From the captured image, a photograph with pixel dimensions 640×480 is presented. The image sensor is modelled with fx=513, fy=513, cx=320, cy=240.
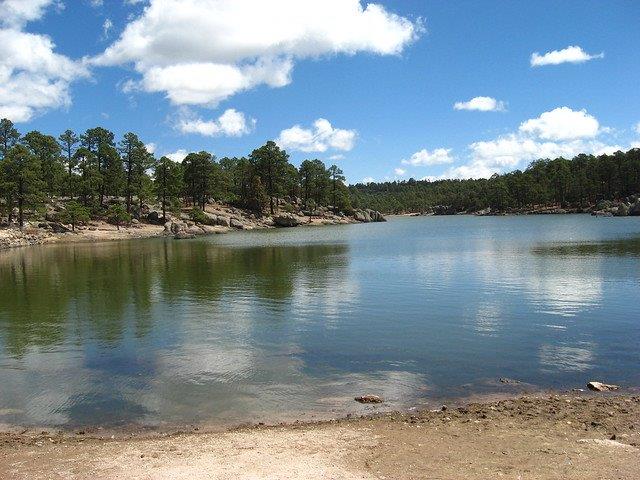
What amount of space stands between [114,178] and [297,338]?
343 ft

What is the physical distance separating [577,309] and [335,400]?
1793 cm

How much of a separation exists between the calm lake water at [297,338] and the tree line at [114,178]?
51.1 meters

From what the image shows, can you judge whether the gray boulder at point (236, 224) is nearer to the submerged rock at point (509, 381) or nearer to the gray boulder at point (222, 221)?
the gray boulder at point (222, 221)

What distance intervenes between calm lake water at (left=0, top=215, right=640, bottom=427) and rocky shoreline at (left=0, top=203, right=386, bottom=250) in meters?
48.1

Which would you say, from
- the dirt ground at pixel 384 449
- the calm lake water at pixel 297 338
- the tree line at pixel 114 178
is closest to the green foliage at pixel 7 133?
the tree line at pixel 114 178

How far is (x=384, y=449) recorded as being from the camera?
36.9ft

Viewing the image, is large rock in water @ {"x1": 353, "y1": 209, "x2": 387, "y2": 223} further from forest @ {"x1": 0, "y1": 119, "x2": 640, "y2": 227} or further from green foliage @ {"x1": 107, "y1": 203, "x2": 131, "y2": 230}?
green foliage @ {"x1": 107, "y1": 203, "x2": 131, "y2": 230}

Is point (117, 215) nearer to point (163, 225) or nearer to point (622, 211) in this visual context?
point (163, 225)

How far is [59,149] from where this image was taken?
4675 inches

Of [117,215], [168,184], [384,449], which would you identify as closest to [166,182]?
[168,184]

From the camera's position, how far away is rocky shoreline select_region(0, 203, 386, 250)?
90.7 metres

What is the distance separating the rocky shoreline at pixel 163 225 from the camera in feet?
298

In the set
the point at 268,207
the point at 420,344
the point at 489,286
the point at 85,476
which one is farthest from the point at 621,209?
the point at 85,476

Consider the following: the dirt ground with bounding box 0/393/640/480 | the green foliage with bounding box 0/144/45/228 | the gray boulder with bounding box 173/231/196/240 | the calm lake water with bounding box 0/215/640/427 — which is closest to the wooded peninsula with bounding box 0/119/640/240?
the green foliage with bounding box 0/144/45/228
